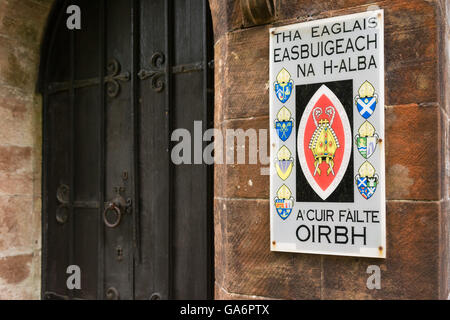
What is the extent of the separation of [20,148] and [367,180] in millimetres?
2031

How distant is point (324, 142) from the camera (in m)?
1.59

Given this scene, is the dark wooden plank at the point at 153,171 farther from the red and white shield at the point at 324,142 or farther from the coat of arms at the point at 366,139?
the coat of arms at the point at 366,139

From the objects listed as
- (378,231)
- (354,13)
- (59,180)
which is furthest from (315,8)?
(59,180)

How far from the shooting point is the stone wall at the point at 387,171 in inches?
57.0

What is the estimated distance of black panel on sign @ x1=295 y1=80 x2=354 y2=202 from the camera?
5.10 feet

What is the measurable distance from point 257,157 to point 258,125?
12cm

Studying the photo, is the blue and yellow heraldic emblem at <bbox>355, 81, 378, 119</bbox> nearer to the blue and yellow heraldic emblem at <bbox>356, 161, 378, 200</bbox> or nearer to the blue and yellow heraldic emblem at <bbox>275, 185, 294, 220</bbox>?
the blue and yellow heraldic emblem at <bbox>356, 161, 378, 200</bbox>

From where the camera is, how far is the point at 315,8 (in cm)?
162

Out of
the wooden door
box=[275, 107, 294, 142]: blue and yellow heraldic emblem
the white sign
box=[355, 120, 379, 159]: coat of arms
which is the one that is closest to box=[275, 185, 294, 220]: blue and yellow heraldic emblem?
the white sign

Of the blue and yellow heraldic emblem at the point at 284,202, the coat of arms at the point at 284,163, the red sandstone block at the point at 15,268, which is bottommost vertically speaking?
the red sandstone block at the point at 15,268

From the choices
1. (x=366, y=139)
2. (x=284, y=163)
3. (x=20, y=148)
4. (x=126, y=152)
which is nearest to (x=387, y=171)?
(x=366, y=139)

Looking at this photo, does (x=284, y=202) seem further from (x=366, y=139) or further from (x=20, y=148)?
(x=20, y=148)

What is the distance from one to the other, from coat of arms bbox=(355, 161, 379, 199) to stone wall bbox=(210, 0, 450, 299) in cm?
5

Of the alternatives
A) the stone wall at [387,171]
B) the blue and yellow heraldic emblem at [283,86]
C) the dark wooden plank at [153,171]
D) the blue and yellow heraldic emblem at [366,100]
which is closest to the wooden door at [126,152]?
the dark wooden plank at [153,171]
